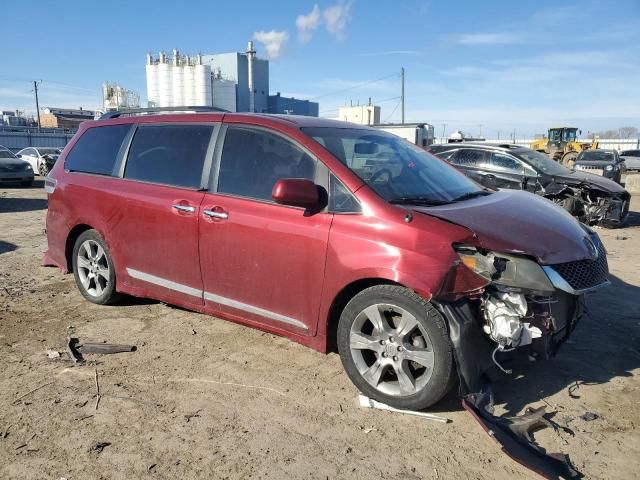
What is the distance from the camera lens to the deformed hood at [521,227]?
3.09m

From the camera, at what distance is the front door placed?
3.47 metres

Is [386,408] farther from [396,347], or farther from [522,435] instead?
[522,435]

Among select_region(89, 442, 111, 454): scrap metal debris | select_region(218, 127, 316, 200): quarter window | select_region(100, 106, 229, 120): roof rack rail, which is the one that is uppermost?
select_region(100, 106, 229, 120): roof rack rail

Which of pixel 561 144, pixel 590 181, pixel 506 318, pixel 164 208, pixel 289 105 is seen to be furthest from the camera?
pixel 289 105

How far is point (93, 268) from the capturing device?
198 inches

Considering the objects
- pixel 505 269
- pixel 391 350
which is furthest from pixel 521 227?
pixel 391 350

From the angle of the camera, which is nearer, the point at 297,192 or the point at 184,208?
the point at 297,192

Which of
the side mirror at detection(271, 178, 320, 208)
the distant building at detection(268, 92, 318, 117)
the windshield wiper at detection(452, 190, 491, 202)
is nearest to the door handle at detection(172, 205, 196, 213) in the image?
the side mirror at detection(271, 178, 320, 208)

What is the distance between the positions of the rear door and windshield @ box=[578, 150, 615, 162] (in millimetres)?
25016

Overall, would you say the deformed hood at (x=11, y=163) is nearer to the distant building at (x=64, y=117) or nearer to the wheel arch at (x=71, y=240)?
the wheel arch at (x=71, y=240)

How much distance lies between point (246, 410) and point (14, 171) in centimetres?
1801

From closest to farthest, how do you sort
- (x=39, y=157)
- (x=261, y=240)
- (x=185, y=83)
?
(x=261, y=240) < (x=39, y=157) < (x=185, y=83)

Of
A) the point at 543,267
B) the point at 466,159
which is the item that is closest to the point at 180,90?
→ the point at 466,159

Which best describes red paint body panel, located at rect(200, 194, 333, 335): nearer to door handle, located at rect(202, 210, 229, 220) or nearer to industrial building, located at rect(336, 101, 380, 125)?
door handle, located at rect(202, 210, 229, 220)
